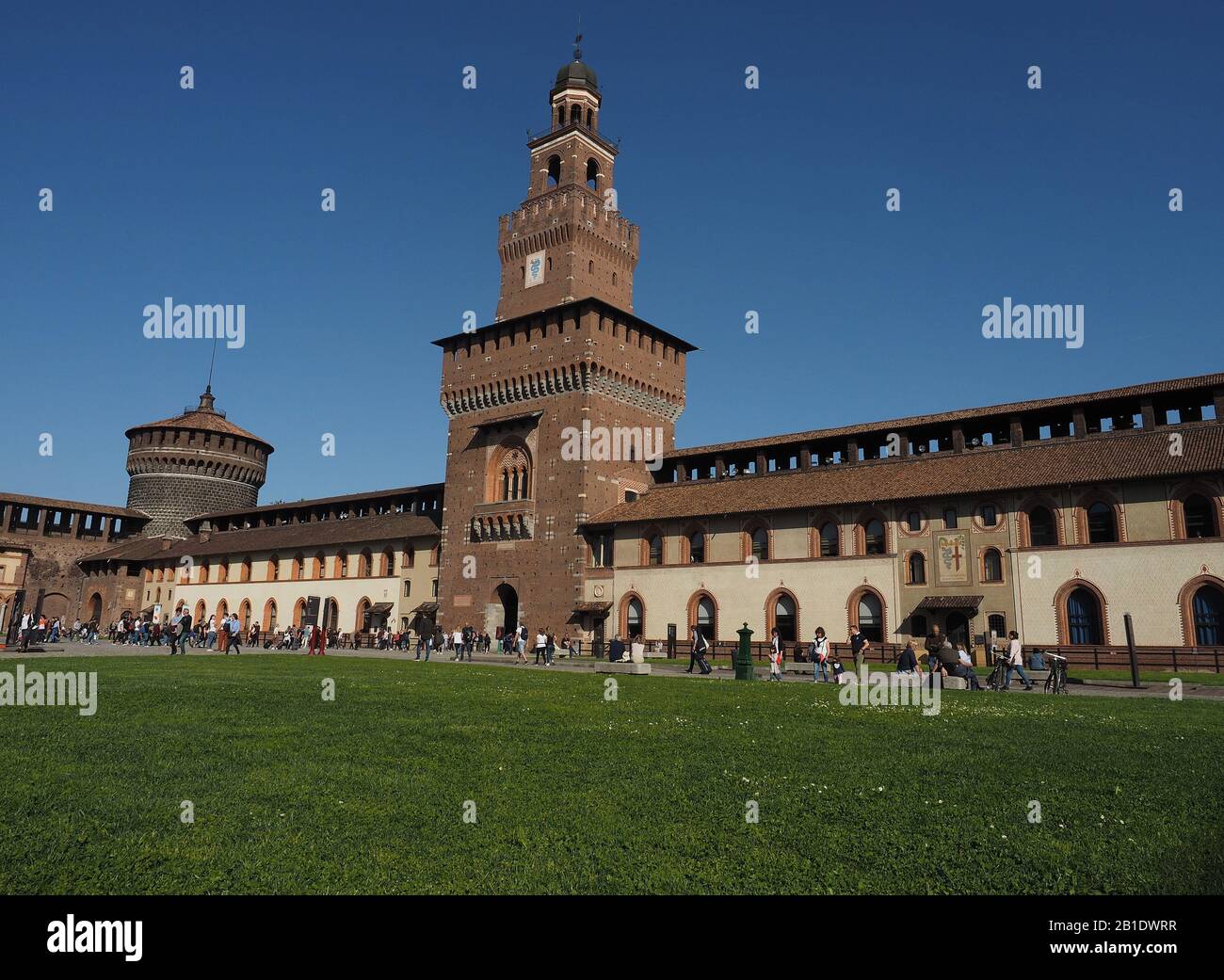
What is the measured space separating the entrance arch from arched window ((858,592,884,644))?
63.4 feet

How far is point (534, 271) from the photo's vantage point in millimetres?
52750

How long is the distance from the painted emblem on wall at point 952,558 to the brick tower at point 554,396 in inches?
707

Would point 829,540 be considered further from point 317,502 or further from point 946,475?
point 317,502

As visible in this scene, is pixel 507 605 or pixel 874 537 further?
pixel 507 605

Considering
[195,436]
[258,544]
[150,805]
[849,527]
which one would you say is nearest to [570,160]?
[849,527]

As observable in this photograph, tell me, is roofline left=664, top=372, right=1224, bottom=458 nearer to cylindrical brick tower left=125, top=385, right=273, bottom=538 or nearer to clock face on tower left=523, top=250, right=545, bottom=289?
clock face on tower left=523, top=250, right=545, bottom=289

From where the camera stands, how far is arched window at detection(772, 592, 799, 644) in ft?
128

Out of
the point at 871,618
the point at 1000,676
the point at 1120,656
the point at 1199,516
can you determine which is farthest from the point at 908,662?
the point at 1199,516

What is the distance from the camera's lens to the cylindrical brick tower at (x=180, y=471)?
77625mm

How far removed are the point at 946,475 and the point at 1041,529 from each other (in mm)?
4533

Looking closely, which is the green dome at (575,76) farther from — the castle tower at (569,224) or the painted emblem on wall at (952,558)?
the painted emblem on wall at (952,558)

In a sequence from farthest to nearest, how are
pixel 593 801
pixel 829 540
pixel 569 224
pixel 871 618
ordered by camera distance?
pixel 569 224 → pixel 829 540 → pixel 871 618 → pixel 593 801
